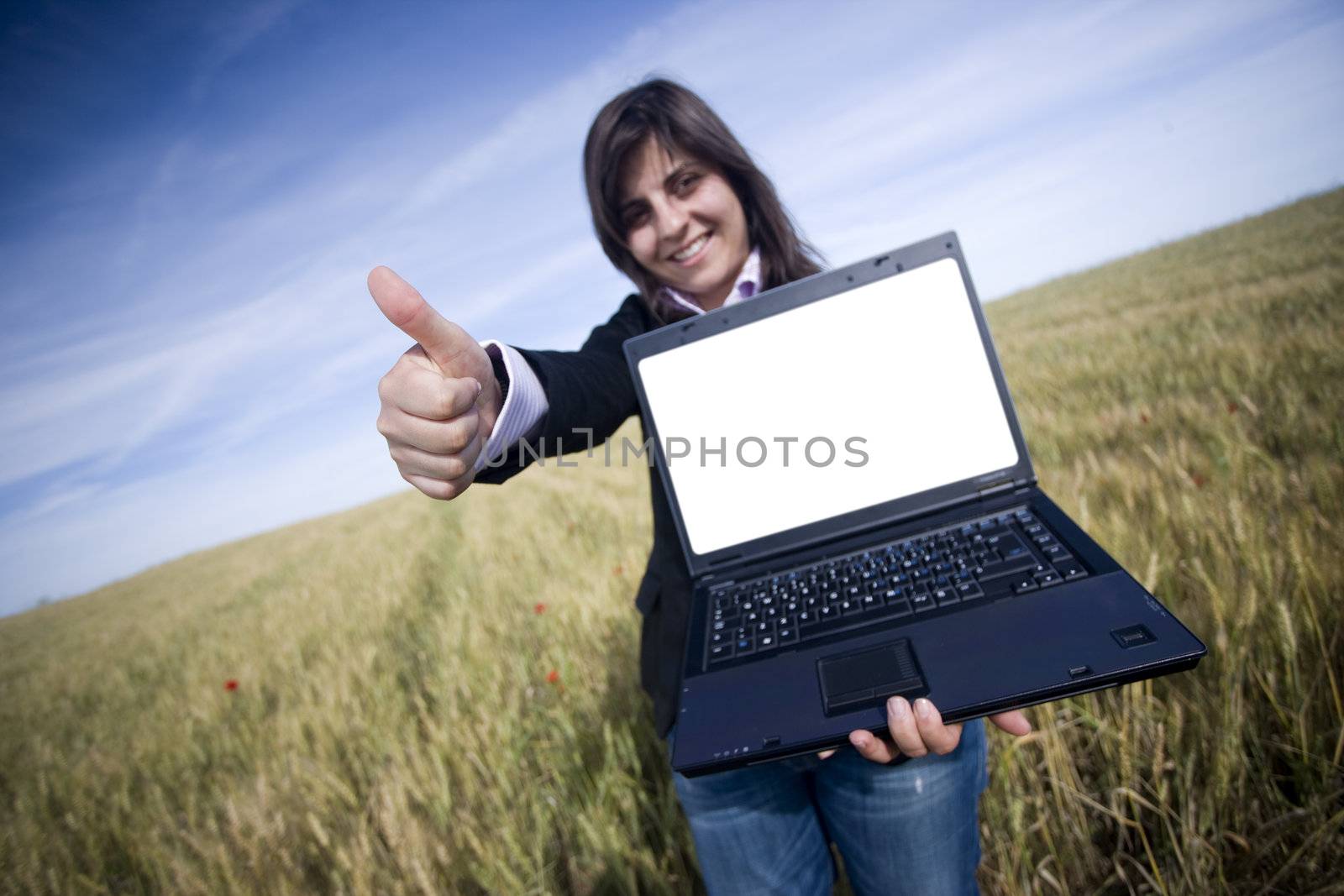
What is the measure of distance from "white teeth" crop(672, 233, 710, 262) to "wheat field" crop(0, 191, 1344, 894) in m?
1.18

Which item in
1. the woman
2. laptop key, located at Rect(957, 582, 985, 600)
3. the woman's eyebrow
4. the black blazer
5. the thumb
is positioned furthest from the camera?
the woman's eyebrow

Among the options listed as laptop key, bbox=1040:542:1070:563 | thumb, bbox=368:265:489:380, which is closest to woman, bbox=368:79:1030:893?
thumb, bbox=368:265:489:380

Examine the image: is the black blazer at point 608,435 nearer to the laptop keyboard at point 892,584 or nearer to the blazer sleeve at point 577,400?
the blazer sleeve at point 577,400

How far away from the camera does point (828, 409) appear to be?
1.09 meters

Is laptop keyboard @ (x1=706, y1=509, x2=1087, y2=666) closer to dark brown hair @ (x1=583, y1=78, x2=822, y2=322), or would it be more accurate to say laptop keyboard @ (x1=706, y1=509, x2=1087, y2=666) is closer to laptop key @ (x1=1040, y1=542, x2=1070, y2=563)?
laptop key @ (x1=1040, y1=542, x2=1070, y2=563)

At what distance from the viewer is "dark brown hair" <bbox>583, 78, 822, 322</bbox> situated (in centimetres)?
127

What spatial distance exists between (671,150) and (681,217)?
0.48 feet

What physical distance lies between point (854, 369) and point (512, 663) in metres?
1.69

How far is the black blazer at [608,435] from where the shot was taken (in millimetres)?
944

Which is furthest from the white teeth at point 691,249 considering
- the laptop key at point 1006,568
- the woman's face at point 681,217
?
the laptop key at point 1006,568

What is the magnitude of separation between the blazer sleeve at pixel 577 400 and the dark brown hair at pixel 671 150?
0.24m

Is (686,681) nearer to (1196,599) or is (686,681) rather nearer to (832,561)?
(832,561)

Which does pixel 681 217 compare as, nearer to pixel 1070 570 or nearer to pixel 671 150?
pixel 671 150

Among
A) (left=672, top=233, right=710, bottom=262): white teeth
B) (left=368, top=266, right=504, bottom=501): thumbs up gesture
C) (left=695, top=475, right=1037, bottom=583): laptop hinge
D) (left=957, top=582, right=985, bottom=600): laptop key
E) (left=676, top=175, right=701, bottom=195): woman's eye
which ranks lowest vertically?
(left=957, top=582, right=985, bottom=600): laptop key
